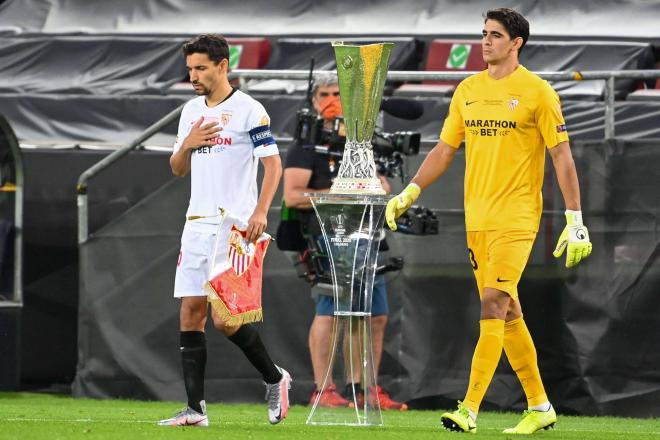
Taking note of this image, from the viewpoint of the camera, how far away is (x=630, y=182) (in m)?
10.9

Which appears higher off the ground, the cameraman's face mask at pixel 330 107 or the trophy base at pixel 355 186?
the cameraman's face mask at pixel 330 107

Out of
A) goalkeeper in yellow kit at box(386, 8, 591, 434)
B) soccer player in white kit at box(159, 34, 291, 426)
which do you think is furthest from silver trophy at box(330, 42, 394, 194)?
soccer player in white kit at box(159, 34, 291, 426)

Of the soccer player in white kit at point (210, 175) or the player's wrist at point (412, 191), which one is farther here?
the player's wrist at point (412, 191)

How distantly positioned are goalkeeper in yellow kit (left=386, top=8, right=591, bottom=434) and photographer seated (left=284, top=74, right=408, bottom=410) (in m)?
2.44

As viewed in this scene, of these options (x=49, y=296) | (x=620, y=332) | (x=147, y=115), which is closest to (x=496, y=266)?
(x=620, y=332)

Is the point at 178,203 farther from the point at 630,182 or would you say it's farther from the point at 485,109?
the point at 485,109

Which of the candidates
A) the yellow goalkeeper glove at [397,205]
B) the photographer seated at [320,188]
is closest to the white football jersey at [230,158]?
the yellow goalkeeper glove at [397,205]

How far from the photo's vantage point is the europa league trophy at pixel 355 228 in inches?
335

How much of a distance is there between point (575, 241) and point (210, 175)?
1915 mm

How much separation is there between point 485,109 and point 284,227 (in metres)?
3.01

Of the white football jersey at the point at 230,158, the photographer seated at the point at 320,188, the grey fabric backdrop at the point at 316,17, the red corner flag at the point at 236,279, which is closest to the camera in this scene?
the red corner flag at the point at 236,279

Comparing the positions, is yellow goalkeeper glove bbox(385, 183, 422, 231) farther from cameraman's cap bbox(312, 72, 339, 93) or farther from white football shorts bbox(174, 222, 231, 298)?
cameraman's cap bbox(312, 72, 339, 93)

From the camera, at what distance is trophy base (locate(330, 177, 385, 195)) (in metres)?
8.66

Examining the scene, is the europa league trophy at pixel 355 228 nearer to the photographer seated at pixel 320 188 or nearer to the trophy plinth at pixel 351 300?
the trophy plinth at pixel 351 300
